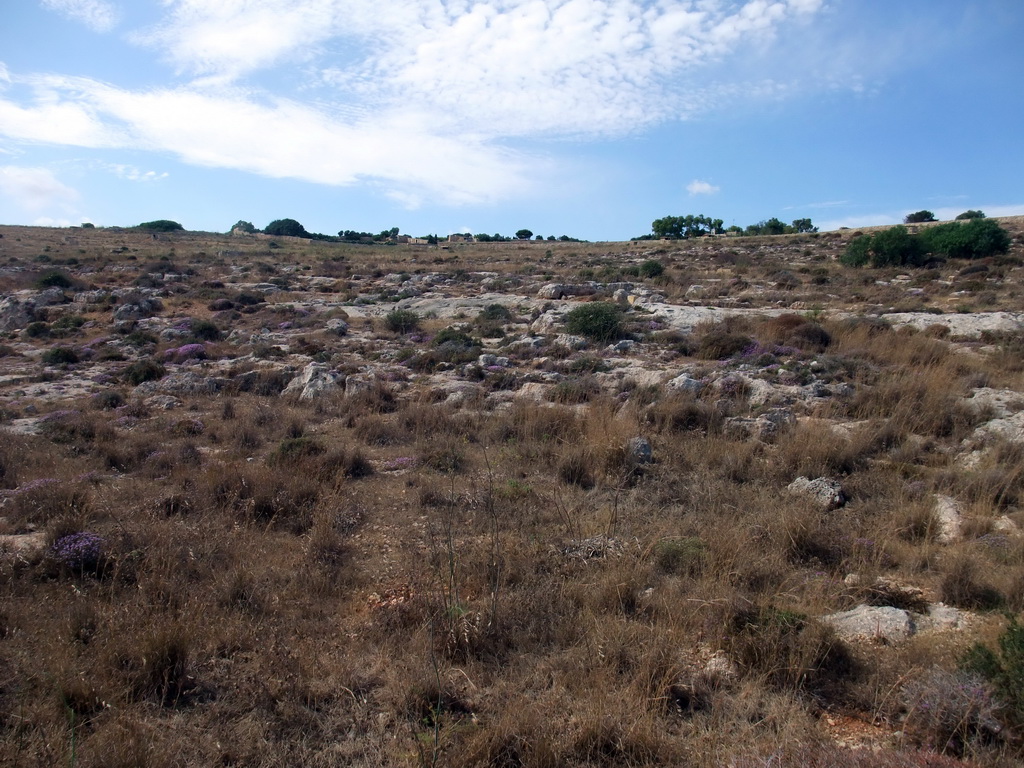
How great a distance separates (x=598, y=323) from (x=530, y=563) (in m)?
11.3

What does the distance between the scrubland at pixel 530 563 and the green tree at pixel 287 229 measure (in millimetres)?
76137

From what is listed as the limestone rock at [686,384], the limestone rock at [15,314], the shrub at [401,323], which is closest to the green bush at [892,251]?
the shrub at [401,323]

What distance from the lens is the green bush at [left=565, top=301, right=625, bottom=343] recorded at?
49.9 ft

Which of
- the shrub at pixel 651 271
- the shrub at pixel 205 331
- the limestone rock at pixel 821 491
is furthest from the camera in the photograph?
the shrub at pixel 651 271

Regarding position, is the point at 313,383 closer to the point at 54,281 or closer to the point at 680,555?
the point at 680,555

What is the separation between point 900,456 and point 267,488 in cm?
693

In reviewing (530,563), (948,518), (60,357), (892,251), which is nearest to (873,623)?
(948,518)

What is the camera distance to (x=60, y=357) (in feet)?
52.3

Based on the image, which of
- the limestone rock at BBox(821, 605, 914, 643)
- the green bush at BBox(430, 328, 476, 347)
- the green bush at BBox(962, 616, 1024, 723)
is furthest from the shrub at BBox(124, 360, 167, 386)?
the green bush at BBox(962, 616, 1024, 723)

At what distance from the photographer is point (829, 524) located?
5.08 m

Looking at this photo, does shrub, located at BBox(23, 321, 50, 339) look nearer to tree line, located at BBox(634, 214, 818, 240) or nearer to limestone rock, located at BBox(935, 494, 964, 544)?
limestone rock, located at BBox(935, 494, 964, 544)

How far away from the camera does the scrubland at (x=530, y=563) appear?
2.94m

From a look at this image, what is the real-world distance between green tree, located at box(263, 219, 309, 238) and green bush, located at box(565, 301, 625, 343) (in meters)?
75.3

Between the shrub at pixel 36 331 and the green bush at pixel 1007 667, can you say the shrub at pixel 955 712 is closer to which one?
the green bush at pixel 1007 667
